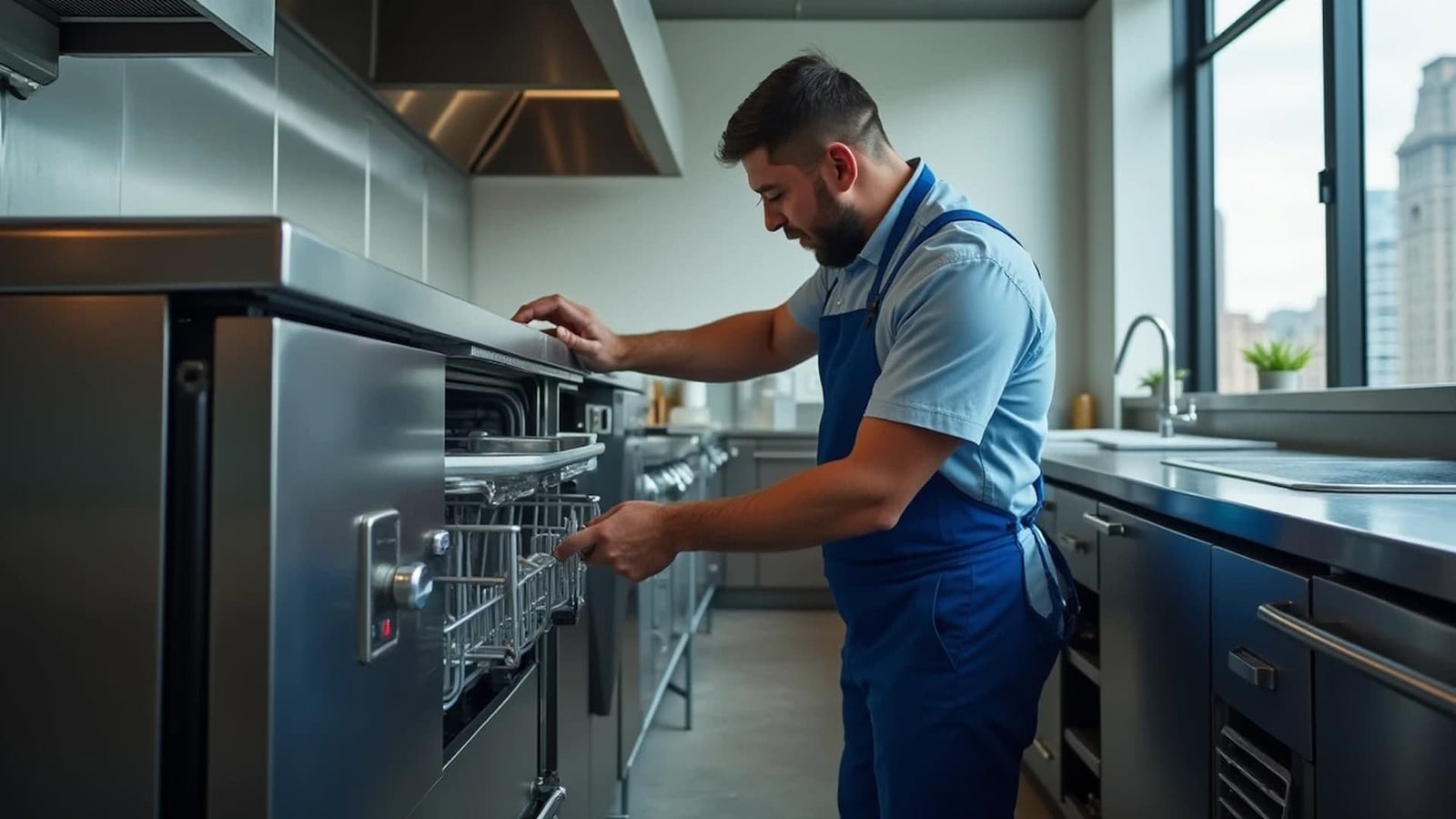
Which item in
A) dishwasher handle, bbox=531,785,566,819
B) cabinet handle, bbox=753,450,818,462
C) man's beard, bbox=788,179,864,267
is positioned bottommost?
dishwasher handle, bbox=531,785,566,819

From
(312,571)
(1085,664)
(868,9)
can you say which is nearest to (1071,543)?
(1085,664)

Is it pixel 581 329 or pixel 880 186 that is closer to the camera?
pixel 880 186

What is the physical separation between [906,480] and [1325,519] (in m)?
0.44

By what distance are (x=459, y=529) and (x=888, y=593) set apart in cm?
66

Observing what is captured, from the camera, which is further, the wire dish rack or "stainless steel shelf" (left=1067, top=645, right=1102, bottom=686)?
"stainless steel shelf" (left=1067, top=645, right=1102, bottom=686)

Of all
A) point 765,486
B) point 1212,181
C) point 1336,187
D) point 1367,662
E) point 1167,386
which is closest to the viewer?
point 1367,662

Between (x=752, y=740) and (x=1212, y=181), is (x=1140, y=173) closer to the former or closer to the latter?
(x=1212, y=181)

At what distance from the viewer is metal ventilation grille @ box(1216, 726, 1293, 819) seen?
3.97 feet

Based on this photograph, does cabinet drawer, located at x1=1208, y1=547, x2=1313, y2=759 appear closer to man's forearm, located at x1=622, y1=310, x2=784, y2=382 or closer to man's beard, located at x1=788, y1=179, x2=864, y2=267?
man's beard, located at x1=788, y1=179, x2=864, y2=267

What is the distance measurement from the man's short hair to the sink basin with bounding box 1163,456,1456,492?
30.7 inches

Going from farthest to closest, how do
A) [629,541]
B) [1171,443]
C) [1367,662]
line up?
1. [1171,443]
2. [629,541]
3. [1367,662]

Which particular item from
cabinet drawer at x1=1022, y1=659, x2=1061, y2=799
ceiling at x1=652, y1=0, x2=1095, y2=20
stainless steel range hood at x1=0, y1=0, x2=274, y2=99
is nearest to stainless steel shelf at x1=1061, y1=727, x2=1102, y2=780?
cabinet drawer at x1=1022, y1=659, x2=1061, y2=799

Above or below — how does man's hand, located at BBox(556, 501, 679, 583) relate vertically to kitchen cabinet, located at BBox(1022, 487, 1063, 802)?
above

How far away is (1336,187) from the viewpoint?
129 inches
